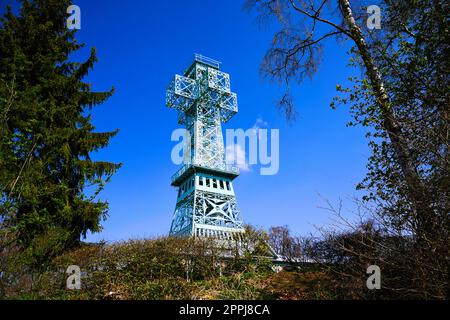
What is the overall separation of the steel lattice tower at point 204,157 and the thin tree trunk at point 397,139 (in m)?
19.6

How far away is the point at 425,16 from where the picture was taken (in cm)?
609

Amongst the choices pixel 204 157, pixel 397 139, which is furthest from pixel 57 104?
pixel 204 157

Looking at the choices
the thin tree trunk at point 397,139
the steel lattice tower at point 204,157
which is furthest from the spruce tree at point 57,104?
the steel lattice tower at point 204,157

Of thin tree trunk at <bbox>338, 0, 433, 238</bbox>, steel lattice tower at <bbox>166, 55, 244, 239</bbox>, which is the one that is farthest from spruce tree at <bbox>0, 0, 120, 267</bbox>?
steel lattice tower at <bbox>166, 55, 244, 239</bbox>

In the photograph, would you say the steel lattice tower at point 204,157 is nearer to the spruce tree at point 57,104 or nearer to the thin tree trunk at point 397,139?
the spruce tree at point 57,104

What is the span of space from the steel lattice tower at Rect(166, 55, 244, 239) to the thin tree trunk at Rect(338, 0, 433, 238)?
1955 cm

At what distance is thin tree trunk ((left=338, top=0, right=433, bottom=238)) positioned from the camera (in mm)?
3725

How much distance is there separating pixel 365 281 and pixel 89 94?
11.5 meters

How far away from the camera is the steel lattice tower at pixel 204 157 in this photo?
29469mm

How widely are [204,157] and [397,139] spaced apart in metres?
30.3

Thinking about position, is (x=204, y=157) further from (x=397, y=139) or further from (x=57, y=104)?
(x=397, y=139)

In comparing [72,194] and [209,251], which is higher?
[72,194]
